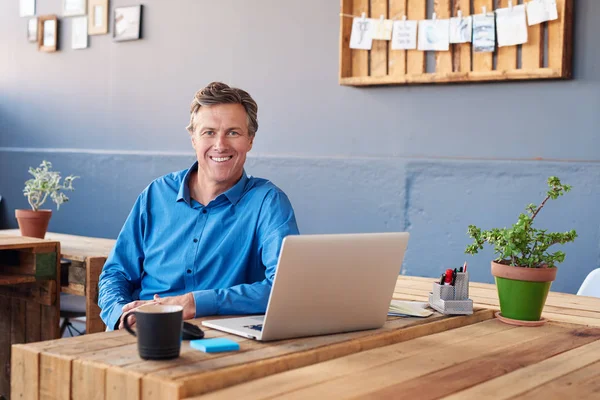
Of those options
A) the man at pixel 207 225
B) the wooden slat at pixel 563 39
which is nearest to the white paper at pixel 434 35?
the wooden slat at pixel 563 39

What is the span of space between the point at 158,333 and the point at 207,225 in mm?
870

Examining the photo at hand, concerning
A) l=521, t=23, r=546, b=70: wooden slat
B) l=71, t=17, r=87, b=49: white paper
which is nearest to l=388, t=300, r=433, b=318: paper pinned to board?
l=521, t=23, r=546, b=70: wooden slat

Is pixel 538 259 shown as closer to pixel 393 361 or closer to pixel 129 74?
pixel 393 361

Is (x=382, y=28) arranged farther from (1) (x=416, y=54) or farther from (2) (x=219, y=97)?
(2) (x=219, y=97)

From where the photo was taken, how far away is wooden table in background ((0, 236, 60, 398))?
3.55 m

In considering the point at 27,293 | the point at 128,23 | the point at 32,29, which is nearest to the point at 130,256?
the point at 27,293

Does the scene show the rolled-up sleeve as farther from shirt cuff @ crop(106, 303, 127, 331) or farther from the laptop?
the laptop

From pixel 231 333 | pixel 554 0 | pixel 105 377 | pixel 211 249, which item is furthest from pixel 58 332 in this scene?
pixel 554 0

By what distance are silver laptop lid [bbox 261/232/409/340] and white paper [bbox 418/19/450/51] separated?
8.36 feet

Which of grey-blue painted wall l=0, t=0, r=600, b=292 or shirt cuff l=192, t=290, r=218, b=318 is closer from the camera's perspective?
shirt cuff l=192, t=290, r=218, b=318

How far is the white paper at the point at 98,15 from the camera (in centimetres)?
580

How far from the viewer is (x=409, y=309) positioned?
2.18m

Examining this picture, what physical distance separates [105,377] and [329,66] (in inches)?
136

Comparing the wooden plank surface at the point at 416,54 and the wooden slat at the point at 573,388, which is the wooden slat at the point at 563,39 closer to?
the wooden plank surface at the point at 416,54
